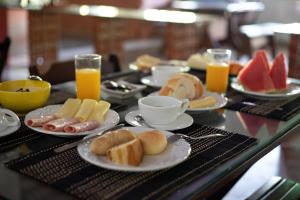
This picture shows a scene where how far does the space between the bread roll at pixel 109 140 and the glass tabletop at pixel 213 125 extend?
16 cm

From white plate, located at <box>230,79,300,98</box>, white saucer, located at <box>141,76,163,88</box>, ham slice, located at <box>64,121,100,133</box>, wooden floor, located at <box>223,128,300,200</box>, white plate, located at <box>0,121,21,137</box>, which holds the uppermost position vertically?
white saucer, located at <box>141,76,163,88</box>

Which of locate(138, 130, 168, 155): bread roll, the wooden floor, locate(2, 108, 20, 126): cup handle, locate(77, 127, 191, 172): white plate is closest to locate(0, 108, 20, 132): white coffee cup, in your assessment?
locate(2, 108, 20, 126): cup handle

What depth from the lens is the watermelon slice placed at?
1.71m

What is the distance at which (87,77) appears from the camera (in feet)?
4.92

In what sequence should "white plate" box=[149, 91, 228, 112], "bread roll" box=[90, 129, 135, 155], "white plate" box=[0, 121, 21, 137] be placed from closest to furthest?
"bread roll" box=[90, 129, 135, 155] → "white plate" box=[0, 121, 21, 137] → "white plate" box=[149, 91, 228, 112]

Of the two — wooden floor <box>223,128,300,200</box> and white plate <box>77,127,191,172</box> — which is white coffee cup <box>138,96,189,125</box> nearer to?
white plate <box>77,127,191,172</box>

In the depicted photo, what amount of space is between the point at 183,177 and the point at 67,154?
29 centimetres

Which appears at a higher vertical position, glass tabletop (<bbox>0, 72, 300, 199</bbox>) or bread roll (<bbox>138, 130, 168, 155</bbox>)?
bread roll (<bbox>138, 130, 168, 155</bbox>)

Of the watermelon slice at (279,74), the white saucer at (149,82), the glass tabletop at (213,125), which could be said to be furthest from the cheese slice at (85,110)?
the watermelon slice at (279,74)

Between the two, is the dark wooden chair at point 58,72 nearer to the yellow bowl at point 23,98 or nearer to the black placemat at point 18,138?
→ the yellow bowl at point 23,98

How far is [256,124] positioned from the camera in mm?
1354

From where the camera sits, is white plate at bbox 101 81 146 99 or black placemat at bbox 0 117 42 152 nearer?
black placemat at bbox 0 117 42 152

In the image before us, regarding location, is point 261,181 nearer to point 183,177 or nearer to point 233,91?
point 233,91

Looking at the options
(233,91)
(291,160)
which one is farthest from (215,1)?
(233,91)
